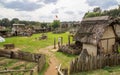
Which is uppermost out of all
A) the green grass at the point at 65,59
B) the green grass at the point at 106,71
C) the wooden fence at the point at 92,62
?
the wooden fence at the point at 92,62

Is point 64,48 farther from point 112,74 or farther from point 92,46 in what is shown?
point 112,74

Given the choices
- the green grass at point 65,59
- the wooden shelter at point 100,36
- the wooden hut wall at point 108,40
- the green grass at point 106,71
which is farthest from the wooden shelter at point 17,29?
the green grass at point 106,71

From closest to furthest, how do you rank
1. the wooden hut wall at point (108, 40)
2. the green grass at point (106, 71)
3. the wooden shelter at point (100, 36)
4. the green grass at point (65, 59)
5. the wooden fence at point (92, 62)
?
the green grass at point (106, 71)
the wooden fence at point (92, 62)
the green grass at point (65, 59)
the wooden shelter at point (100, 36)
the wooden hut wall at point (108, 40)

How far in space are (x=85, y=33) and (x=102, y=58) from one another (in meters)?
7.03

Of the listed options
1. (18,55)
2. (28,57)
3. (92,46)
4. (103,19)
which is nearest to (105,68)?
(92,46)

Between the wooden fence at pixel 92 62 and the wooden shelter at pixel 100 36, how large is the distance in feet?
11.1

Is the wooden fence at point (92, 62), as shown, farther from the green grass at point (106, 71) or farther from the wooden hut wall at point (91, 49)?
the wooden hut wall at point (91, 49)

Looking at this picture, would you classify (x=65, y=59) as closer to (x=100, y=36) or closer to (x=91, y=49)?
(x=91, y=49)

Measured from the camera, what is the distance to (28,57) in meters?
21.0

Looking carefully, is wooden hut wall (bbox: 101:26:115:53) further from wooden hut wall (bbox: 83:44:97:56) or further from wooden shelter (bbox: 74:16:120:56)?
wooden hut wall (bbox: 83:44:97:56)

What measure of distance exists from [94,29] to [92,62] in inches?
269

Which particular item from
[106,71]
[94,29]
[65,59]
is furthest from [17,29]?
[106,71]

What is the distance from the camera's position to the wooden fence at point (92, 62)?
577 inches

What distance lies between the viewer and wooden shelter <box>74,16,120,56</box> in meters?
19.8
